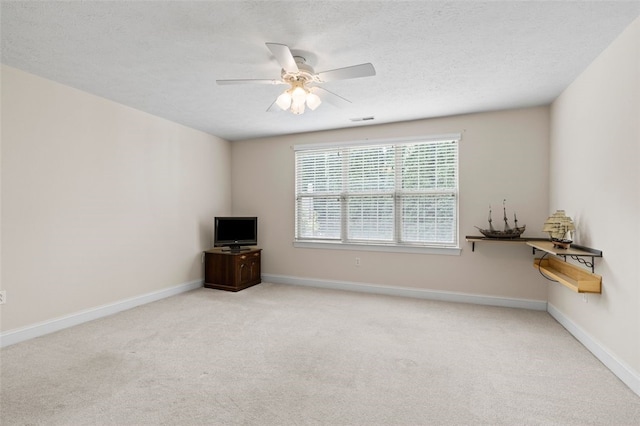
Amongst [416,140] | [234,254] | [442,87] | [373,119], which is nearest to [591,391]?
[442,87]

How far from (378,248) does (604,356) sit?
2.63 m

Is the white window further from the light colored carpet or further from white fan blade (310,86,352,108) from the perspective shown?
white fan blade (310,86,352,108)

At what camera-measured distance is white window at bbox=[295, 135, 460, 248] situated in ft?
14.1

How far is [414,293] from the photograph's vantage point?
4.40 meters

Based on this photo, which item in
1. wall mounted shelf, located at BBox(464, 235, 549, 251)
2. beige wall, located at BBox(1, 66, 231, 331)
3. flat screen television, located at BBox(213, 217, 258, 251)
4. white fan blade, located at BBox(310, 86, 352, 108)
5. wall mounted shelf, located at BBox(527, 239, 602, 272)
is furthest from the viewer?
flat screen television, located at BBox(213, 217, 258, 251)

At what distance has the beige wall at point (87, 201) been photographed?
9.39 feet

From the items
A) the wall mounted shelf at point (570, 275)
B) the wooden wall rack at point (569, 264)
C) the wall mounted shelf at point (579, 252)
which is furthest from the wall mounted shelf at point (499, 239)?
the wall mounted shelf at point (579, 252)

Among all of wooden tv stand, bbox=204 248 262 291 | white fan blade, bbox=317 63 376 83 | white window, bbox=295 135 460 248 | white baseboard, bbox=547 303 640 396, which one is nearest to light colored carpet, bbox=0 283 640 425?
white baseboard, bbox=547 303 640 396

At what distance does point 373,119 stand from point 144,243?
11.4 ft

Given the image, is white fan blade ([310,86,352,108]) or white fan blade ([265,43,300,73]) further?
white fan blade ([310,86,352,108])

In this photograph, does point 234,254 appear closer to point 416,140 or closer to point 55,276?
point 55,276

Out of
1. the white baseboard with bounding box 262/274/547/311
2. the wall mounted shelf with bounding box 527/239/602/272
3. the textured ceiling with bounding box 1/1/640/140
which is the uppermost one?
the textured ceiling with bounding box 1/1/640/140

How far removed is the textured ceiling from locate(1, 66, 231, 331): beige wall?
365 mm

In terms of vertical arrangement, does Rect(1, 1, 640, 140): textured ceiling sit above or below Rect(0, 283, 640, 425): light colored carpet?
above
